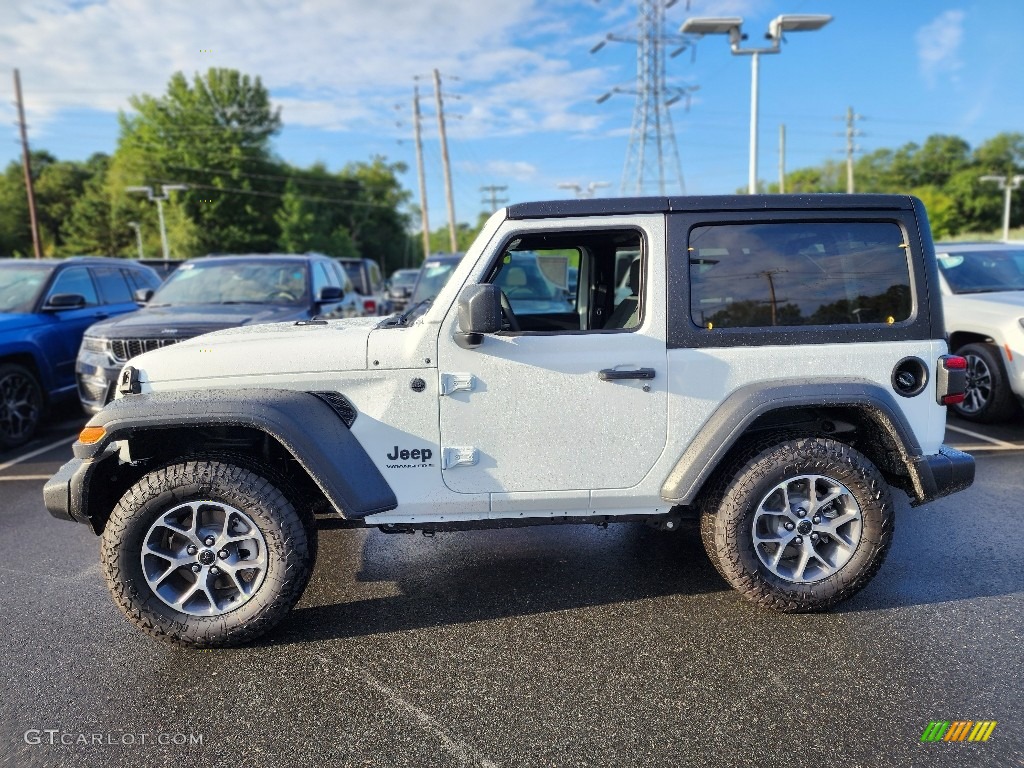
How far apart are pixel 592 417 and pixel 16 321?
666 cm

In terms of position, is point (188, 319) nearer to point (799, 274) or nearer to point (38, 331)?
point (38, 331)

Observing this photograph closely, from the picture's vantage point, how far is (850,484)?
3176mm

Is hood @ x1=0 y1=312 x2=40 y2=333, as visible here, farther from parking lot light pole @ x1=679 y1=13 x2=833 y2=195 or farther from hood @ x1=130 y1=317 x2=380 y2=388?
parking lot light pole @ x1=679 y1=13 x2=833 y2=195

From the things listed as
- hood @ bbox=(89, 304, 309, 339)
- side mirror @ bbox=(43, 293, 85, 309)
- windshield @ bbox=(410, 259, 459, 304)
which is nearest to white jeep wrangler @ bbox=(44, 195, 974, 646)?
hood @ bbox=(89, 304, 309, 339)

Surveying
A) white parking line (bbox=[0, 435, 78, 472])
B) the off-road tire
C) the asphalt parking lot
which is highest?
the off-road tire

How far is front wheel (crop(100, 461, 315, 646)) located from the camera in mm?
2973

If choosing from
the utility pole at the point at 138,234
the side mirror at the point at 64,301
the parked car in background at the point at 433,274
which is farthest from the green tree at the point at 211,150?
the side mirror at the point at 64,301

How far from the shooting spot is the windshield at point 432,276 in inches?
417

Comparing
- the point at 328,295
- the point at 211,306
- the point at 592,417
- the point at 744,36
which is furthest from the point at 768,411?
the point at 744,36

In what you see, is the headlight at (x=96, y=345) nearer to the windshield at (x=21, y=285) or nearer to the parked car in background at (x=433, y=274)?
the windshield at (x=21, y=285)

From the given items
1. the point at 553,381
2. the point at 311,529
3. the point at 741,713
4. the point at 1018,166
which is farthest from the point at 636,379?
the point at 1018,166

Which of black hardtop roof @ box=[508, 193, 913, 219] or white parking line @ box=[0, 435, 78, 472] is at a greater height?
black hardtop roof @ box=[508, 193, 913, 219]

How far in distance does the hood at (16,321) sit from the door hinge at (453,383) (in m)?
5.96

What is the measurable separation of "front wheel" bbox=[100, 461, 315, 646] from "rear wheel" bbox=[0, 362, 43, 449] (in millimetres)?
4996
